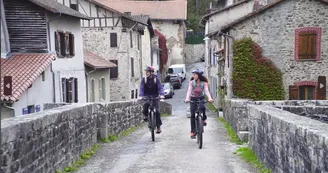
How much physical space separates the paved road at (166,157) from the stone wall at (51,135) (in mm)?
452

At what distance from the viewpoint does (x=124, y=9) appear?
63688mm

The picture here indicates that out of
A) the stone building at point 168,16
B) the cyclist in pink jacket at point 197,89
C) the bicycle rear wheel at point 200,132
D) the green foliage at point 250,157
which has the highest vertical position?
the stone building at point 168,16

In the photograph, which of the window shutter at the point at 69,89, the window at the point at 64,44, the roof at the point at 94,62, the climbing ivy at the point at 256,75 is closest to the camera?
the window at the point at 64,44

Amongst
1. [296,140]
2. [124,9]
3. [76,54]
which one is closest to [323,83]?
[76,54]

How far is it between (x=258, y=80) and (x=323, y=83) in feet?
10.8

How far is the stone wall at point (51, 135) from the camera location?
5586mm

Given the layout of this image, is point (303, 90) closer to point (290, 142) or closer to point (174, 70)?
point (290, 142)

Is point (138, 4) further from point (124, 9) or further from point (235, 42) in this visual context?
point (235, 42)

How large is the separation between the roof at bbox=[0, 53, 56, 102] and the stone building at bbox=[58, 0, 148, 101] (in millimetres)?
15505

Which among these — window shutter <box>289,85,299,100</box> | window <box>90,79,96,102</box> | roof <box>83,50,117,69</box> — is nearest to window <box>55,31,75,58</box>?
roof <box>83,50,117,69</box>

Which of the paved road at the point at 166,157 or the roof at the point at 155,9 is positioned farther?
the roof at the point at 155,9

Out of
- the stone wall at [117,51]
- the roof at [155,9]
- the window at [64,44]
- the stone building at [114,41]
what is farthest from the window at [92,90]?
the roof at [155,9]

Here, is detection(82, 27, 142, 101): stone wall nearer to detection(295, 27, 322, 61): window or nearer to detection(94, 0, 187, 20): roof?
detection(295, 27, 322, 61): window

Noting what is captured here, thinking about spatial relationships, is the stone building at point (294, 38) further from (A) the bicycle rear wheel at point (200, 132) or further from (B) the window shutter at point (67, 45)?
(A) the bicycle rear wheel at point (200, 132)
